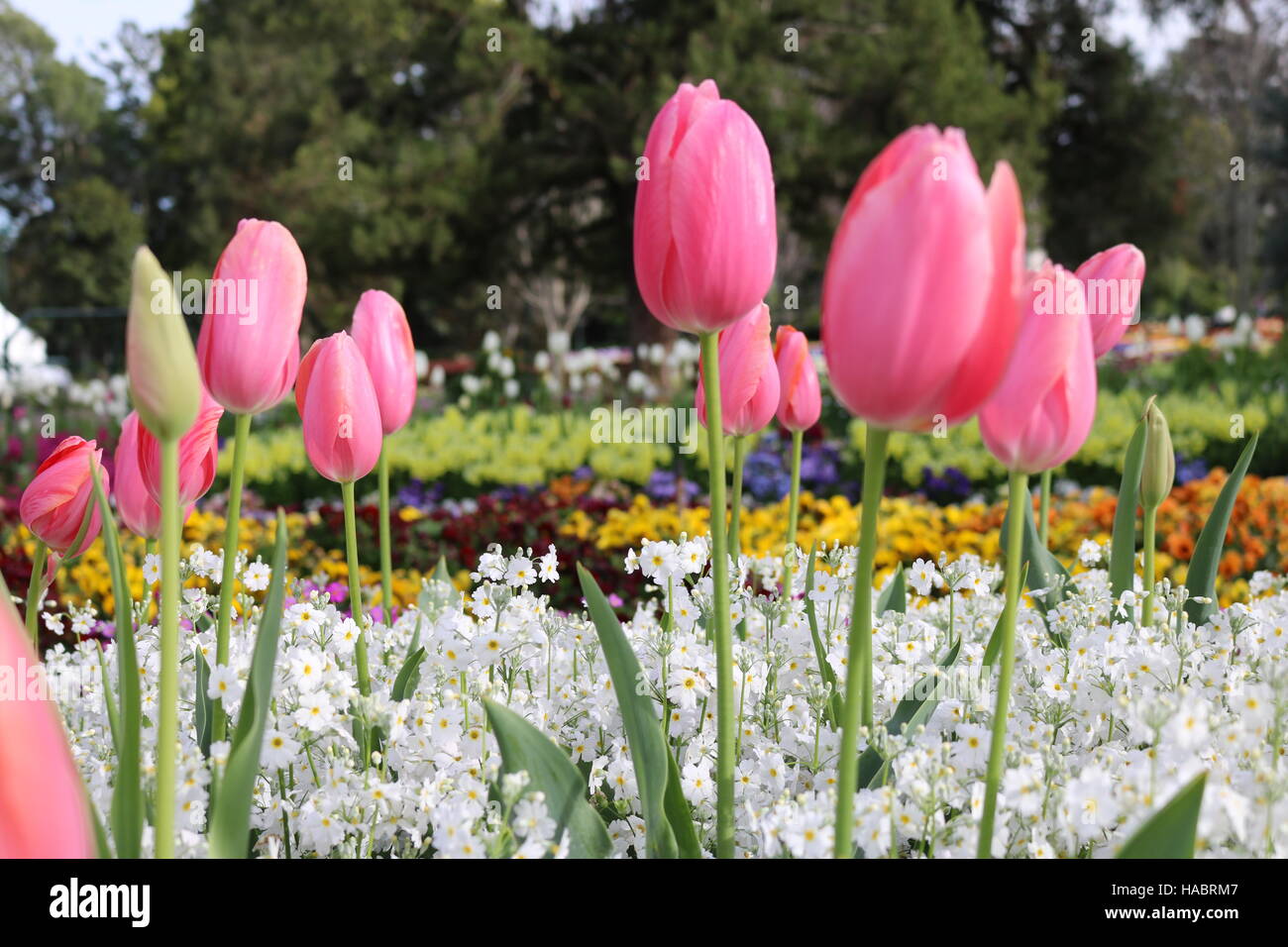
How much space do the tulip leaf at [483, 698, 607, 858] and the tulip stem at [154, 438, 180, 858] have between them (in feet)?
0.98

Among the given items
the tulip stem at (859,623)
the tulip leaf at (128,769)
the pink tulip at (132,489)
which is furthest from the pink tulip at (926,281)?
the pink tulip at (132,489)

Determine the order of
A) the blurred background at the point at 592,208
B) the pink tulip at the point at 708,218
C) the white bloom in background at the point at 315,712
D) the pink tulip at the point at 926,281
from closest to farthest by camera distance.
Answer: the pink tulip at the point at 926,281 < the pink tulip at the point at 708,218 < the white bloom in background at the point at 315,712 < the blurred background at the point at 592,208

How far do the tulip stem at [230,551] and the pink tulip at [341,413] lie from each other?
0.39 ft

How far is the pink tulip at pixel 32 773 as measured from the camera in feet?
1.77

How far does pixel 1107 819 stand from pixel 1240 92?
86.6 feet

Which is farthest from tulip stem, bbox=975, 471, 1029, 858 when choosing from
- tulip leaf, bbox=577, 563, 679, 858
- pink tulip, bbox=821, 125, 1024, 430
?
tulip leaf, bbox=577, 563, 679, 858

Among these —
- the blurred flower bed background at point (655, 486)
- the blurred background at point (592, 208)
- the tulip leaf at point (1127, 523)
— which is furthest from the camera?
the blurred background at point (592, 208)

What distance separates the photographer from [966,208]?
2.25ft

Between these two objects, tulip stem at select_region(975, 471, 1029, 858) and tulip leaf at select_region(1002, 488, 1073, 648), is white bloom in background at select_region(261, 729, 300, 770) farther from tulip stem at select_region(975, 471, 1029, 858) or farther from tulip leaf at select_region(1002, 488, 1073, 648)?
tulip leaf at select_region(1002, 488, 1073, 648)

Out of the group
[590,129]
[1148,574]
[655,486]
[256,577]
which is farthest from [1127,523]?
[590,129]

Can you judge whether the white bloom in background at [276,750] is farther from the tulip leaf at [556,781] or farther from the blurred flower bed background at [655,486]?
the blurred flower bed background at [655,486]

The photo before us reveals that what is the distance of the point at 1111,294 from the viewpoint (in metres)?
1.63
